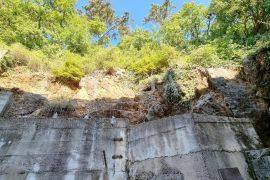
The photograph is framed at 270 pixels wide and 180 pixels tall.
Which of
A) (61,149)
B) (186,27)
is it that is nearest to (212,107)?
(61,149)

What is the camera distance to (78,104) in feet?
34.9

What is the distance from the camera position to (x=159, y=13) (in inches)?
877

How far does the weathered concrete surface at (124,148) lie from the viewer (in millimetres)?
5645

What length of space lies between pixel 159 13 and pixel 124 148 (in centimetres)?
1801

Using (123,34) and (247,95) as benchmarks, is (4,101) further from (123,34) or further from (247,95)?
(123,34)

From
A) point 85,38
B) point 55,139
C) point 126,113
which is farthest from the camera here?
point 85,38

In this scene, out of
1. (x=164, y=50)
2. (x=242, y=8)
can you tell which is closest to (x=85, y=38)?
(x=164, y=50)

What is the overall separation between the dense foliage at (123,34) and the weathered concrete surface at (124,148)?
543 centimetres

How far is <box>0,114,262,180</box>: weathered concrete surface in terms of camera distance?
5.64 metres

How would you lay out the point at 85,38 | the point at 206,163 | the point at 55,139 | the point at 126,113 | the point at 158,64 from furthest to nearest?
the point at 85,38 < the point at 158,64 < the point at 126,113 < the point at 55,139 < the point at 206,163

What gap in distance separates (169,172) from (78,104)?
607 cm

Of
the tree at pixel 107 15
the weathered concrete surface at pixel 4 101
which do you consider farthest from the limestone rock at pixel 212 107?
the tree at pixel 107 15

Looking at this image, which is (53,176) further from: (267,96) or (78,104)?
(267,96)

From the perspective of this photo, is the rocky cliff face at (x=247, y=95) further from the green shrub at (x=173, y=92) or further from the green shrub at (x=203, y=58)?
the green shrub at (x=203, y=58)
